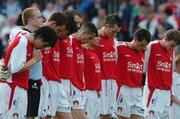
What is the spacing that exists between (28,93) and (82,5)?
11.4 metres

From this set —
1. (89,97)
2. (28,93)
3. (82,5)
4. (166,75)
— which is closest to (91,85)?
(89,97)

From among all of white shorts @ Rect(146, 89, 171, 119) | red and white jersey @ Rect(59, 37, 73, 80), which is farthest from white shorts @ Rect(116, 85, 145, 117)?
red and white jersey @ Rect(59, 37, 73, 80)

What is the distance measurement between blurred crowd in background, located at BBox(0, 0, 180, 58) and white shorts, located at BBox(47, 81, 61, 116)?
8265 millimetres

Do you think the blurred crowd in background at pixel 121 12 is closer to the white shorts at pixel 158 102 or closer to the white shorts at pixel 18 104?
the white shorts at pixel 158 102

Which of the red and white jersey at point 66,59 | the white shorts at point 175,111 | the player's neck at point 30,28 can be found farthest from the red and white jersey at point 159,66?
the player's neck at point 30,28

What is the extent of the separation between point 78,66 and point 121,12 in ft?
30.6

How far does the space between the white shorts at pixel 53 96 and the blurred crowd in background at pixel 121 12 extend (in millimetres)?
8265

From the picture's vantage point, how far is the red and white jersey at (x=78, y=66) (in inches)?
639

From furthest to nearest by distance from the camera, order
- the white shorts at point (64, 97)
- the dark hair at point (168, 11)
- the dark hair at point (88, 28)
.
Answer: the dark hair at point (168, 11)
the dark hair at point (88, 28)
the white shorts at point (64, 97)

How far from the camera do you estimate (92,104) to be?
16984mm

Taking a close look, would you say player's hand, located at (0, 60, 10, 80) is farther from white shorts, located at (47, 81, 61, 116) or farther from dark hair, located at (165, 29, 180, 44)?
dark hair, located at (165, 29, 180, 44)

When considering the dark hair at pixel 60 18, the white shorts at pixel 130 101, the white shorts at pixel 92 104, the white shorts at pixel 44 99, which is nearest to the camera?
the dark hair at pixel 60 18

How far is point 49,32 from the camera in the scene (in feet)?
45.8

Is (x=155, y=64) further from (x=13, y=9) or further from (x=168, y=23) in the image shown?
(x=13, y=9)
